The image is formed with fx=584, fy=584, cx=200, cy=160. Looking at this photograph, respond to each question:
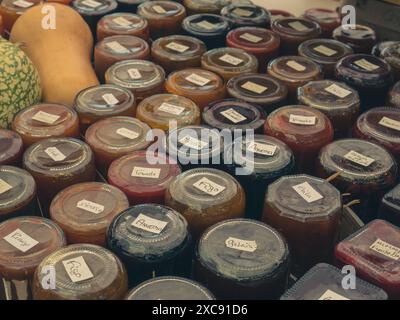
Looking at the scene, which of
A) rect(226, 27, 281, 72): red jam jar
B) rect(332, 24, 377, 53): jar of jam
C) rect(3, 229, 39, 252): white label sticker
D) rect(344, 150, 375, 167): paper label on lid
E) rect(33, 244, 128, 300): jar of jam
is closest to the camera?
rect(33, 244, 128, 300): jar of jam

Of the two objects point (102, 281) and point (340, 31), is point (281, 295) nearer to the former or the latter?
point (102, 281)

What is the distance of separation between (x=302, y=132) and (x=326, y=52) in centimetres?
51

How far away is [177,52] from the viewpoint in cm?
178

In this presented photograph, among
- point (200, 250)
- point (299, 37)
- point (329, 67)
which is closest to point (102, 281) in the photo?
point (200, 250)

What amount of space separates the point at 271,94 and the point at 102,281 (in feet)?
2.57

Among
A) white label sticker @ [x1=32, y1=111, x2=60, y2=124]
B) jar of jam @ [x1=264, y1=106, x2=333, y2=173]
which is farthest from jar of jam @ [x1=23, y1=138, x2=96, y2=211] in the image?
jar of jam @ [x1=264, y1=106, x2=333, y2=173]

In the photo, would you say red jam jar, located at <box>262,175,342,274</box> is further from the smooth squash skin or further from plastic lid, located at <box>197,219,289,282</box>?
the smooth squash skin

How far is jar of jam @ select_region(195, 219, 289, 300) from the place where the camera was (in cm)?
102

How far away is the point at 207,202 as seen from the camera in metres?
1.19

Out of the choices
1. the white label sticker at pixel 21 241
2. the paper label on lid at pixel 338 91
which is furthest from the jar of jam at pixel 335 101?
the white label sticker at pixel 21 241

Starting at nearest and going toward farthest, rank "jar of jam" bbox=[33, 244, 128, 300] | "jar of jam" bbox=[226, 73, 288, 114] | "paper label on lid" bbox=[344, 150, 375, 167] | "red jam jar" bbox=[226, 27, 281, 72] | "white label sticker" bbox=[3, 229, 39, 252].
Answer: "jar of jam" bbox=[33, 244, 128, 300] < "white label sticker" bbox=[3, 229, 39, 252] < "paper label on lid" bbox=[344, 150, 375, 167] < "jar of jam" bbox=[226, 73, 288, 114] < "red jam jar" bbox=[226, 27, 281, 72]

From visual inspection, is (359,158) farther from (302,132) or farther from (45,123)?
(45,123)

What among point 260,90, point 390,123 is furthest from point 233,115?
point 390,123

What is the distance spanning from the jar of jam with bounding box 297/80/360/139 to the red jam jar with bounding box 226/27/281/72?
9.7 inches
